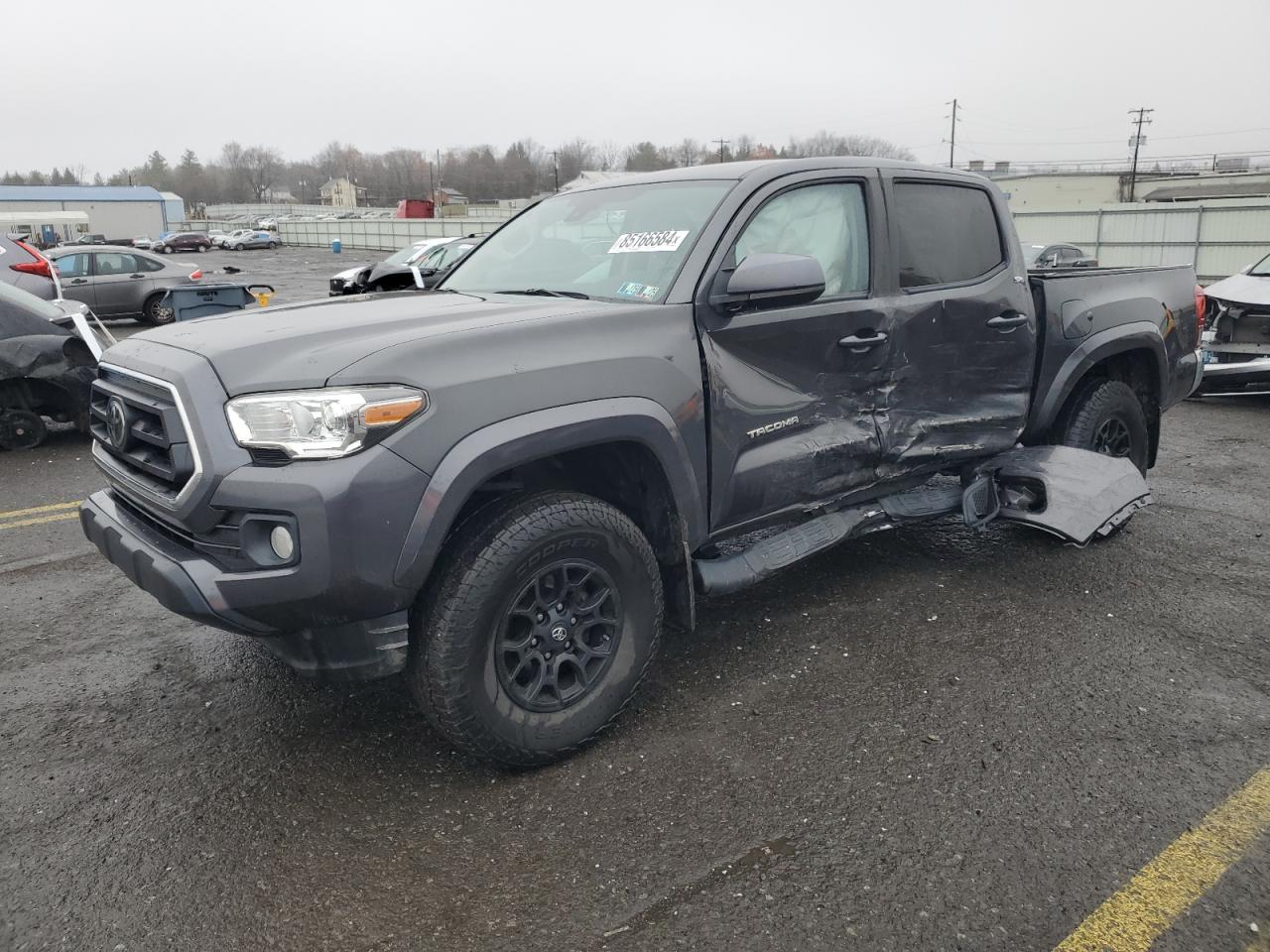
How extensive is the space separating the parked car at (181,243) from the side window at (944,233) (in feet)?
204

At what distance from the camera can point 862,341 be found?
3.74m

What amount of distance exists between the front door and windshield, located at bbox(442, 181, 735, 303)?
0.18 m

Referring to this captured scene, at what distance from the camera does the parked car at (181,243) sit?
194ft

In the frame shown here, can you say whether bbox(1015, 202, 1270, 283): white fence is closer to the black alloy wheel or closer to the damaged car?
the damaged car

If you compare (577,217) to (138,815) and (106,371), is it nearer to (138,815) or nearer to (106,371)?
(106,371)

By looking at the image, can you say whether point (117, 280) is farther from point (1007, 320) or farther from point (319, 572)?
point (319, 572)

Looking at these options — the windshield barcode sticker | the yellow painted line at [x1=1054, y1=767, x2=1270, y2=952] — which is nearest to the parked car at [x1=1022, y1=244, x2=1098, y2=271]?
the windshield barcode sticker

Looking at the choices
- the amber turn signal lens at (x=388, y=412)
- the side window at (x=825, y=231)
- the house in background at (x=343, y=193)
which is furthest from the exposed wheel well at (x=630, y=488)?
the house in background at (x=343, y=193)

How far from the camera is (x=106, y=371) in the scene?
319 cm

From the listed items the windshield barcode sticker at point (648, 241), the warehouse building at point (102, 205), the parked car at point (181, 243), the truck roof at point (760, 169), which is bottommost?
the windshield barcode sticker at point (648, 241)

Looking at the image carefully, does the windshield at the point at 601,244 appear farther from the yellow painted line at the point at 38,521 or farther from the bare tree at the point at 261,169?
the bare tree at the point at 261,169

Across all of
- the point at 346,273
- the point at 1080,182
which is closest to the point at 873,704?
the point at 346,273

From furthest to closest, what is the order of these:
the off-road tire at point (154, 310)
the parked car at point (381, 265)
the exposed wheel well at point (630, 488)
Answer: the parked car at point (381, 265) < the off-road tire at point (154, 310) < the exposed wheel well at point (630, 488)

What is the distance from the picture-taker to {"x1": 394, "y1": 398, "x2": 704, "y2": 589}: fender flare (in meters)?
2.58
